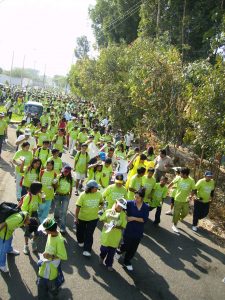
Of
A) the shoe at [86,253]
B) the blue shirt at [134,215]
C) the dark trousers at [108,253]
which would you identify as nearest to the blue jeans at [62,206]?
the shoe at [86,253]

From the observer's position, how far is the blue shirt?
7020mm

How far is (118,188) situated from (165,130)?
286 inches

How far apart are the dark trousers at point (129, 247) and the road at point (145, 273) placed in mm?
228

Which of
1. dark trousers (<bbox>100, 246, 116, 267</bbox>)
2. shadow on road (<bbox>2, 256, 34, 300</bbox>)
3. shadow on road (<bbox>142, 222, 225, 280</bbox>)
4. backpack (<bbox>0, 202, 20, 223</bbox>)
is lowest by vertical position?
shadow on road (<bbox>2, 256, 34, 300</bbox>)

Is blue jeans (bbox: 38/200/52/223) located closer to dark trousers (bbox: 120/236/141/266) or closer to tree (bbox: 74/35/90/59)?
dark trousers (bbox: 120/236/141/266)

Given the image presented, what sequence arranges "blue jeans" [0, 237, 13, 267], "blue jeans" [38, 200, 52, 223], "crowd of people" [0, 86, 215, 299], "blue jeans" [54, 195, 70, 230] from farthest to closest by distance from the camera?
1. "blue jeans" [54, 195, 70, 230]
2. "blue jeans" [38, 200, 52, 223]
3. "blue jeans" [0, 237, 13, 267]
4. "crowd of people" [0, 86, 215, 299]

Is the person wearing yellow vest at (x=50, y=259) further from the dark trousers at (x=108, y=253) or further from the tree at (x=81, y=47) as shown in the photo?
the tree at (x=81, y=47)

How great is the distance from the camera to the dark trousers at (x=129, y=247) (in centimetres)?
723

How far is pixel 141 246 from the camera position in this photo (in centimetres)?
872

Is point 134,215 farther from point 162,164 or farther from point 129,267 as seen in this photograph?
point 162,164

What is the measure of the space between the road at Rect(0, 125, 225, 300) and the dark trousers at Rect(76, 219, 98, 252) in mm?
254

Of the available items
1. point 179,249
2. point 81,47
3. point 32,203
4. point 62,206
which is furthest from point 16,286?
point 81,47

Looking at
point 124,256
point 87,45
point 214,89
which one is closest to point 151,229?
point 124,256

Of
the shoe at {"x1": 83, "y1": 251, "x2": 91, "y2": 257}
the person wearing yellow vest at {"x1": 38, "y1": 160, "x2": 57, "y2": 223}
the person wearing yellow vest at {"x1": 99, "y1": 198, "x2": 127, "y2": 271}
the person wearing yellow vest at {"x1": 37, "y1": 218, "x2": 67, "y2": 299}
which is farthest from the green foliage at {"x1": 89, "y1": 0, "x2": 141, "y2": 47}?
the person wearing yellow vest at {"x1": 37, "y1": 218, "x2": 67, "y2": 299}
